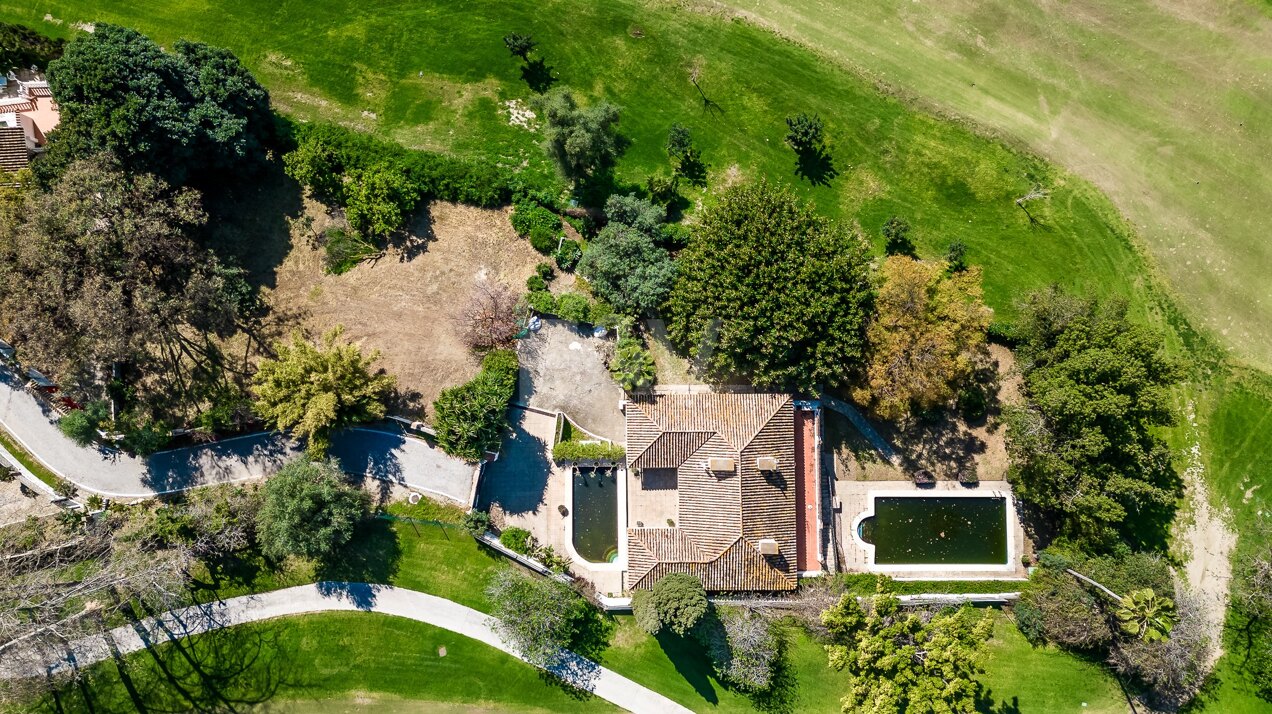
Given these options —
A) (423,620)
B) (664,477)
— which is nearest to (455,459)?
(423,620)

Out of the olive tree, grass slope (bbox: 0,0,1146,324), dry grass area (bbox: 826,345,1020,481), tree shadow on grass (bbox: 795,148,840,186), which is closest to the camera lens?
the olive tree

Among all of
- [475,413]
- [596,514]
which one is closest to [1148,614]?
[596,514]

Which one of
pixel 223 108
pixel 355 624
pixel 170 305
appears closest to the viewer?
pixel 170 305

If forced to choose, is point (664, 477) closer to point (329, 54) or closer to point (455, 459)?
point (455, 459)

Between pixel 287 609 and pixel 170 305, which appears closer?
pixel 170 305

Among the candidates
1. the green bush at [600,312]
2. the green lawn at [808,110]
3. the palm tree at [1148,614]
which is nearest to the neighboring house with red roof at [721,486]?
the green bush at [600,312]

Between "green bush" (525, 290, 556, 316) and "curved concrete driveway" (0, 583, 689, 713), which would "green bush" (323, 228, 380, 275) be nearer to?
"green bush" (525, 290, 556, 316)

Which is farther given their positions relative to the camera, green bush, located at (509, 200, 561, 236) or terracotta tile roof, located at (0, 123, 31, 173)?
green bush, located at (509, 200, 561, 236)

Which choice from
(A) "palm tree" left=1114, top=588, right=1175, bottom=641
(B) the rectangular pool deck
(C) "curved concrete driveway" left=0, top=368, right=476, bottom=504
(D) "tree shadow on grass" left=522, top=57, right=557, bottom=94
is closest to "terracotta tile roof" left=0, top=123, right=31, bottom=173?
(C) "curved concrete driveway" left=0, top=368, right=476, bottom=504
